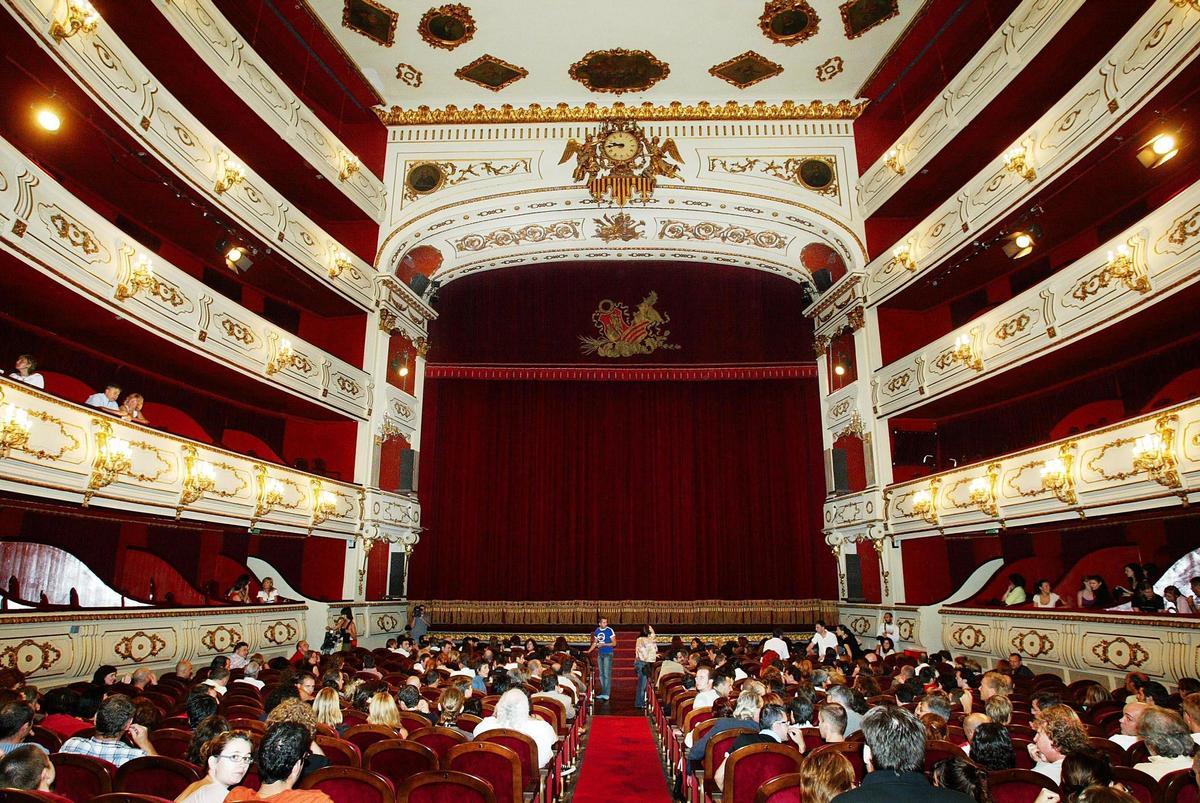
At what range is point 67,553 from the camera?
12086 millimetres

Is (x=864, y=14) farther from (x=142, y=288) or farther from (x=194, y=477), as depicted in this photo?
(x=194, y=477)

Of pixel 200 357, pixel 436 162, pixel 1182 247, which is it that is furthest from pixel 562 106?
pixel 1182 247

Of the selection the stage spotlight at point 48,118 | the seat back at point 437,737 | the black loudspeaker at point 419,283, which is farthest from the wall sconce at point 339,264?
the seat back at point 437,737

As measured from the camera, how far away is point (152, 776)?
12.1 ft

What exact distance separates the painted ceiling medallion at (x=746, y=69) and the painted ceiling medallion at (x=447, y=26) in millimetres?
4883

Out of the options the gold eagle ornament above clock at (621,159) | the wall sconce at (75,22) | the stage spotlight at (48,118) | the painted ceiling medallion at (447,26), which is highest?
the painted ceiling medallion at (447,26)

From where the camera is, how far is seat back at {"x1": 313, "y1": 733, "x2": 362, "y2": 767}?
422 centimetres

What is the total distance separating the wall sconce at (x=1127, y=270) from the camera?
355 inches

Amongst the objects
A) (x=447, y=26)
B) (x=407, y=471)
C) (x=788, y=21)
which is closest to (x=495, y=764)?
(x=407, y=471)

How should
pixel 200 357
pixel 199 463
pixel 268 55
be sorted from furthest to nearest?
pixel 268 55 < pixel 200 357 < pixel 199 463

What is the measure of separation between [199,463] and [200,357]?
189cm

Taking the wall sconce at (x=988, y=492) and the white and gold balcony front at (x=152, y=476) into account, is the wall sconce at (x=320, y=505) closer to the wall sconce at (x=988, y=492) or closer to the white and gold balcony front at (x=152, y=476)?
the white and gold balcony front at (x=152, y=476)

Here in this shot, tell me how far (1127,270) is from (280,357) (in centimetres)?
1219

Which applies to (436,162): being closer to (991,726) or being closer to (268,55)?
(268,55)
